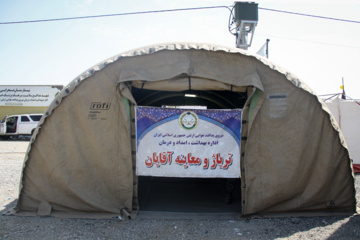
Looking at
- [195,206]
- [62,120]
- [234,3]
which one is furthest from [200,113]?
[234,3]

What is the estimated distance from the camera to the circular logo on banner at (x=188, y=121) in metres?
4.85

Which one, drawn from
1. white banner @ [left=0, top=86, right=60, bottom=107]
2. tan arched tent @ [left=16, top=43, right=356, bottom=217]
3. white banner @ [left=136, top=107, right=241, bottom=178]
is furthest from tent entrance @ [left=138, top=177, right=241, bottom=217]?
white banner @ [left=0, top=86, right=60, bottom=107]

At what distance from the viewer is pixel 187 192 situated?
6.24m

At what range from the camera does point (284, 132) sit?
4.74 metres

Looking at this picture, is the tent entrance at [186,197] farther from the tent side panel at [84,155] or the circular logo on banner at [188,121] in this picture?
the circular logo on banner at [188,121]

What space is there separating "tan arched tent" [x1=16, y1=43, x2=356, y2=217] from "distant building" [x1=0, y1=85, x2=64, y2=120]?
1825 centimetres

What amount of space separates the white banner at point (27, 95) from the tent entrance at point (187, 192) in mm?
16376

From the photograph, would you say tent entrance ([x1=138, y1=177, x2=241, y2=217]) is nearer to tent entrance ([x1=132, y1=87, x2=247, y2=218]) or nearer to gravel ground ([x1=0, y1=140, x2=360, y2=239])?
tent entrance ([x1=132, y1=87, x2=247, y2=218])

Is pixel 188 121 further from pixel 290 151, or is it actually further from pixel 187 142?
pixel 290 151

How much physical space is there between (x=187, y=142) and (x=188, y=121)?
1.24 feet

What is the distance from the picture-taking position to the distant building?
70.1 ft

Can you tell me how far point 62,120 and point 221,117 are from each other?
9.23 feet

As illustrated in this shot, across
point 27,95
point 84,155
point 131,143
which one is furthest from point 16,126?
point 131,143

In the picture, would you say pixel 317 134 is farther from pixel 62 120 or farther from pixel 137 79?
pixel 62 120
